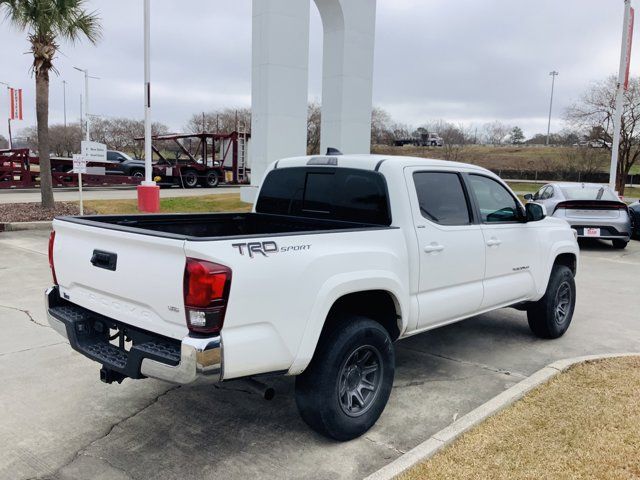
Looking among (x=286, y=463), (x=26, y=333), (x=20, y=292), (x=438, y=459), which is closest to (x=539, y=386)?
(x=438, y=459)

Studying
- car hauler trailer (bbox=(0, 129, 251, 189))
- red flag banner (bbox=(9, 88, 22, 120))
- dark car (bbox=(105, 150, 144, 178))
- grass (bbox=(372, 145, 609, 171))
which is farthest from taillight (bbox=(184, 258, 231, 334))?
grass (bbox=(372, 145, 609, 171))

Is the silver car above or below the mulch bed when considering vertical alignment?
above

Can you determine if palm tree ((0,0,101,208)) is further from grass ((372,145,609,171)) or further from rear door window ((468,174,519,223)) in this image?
Result: grass ((372,145,609,171))

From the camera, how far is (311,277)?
3.23 metres

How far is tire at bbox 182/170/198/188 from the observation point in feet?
87.7

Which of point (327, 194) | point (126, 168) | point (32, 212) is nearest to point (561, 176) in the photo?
point (126, 168)

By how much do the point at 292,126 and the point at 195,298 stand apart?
562 inches

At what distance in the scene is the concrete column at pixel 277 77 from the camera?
1553cm

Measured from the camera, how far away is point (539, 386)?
4301mm

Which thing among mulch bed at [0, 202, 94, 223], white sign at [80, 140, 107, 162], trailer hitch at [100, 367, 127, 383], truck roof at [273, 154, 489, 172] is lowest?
trailer hitch at [100, 367, 127, 383]

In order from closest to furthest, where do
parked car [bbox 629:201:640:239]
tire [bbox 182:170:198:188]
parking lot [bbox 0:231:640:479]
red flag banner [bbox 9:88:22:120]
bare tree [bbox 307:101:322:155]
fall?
parking lot [bbox 0:231:640:479] → parked car [bbox 629:201:640:239] → tire [bbox 182:170:198:188] → red flag banner [bbox 9:88:22:120] → bare tree [bbox 307:101:322:155]

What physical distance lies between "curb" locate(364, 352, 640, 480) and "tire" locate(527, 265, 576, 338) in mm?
778

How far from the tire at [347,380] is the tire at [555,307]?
8.50ft

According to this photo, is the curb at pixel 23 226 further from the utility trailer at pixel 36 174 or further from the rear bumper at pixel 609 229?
the rear bumper at pixel 609 229
